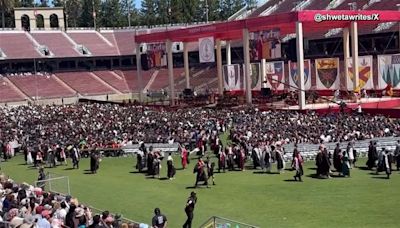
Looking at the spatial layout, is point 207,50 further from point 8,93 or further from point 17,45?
point 17,45

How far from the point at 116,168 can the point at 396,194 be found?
13780 mm

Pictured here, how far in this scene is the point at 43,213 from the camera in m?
11.8

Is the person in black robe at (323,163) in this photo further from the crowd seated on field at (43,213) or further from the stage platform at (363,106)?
the stage platform at (363,106)

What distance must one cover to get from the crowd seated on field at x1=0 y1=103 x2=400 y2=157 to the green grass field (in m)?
3.67

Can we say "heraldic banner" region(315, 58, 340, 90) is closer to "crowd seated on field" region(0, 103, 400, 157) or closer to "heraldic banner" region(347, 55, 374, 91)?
"heraldic banner" region(347, 55, 374, 91)

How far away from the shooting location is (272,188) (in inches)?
818

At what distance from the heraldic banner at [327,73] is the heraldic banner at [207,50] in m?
8.19

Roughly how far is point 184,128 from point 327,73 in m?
16.2

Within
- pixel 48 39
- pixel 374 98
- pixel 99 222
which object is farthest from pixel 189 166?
pixel 48 39

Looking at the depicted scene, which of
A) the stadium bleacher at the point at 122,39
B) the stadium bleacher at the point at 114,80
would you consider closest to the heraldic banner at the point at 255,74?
the stadium bleacher at the point at 114,80

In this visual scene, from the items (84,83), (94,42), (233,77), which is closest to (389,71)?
(233,77)

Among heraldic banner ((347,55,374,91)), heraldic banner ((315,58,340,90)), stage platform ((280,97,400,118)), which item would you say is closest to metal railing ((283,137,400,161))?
stage platform ((280,97,400,118))

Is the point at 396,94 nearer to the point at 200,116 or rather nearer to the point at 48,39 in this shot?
the point at 200,116

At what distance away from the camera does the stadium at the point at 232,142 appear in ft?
55.8
